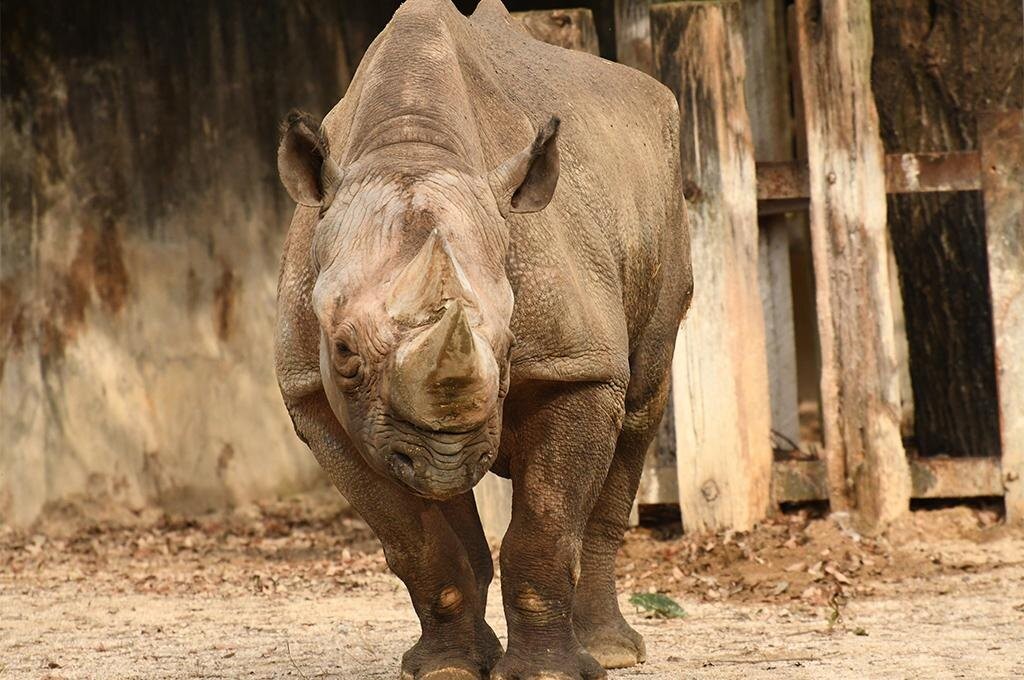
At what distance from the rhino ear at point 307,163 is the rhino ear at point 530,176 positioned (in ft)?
1.46

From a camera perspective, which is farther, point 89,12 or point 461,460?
point 89,12

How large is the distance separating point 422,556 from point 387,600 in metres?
2.82

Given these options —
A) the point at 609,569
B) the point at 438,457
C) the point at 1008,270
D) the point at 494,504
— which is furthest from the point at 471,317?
the point at 1008,270

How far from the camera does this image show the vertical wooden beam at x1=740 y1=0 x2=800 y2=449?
9.30 meters

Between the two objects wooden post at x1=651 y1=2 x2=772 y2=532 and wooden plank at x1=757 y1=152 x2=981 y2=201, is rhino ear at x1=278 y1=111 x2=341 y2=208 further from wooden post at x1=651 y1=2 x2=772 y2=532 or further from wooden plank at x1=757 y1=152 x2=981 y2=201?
wooden plank at x1=757 y1=152 x2=981 y2=201

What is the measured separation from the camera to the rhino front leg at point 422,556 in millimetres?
5215

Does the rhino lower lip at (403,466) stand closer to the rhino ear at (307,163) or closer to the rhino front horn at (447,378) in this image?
the rhino front horn at (447,378)

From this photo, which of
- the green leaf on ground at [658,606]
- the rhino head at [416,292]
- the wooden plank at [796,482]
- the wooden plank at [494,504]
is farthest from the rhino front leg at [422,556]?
the wooden plank at [796,482]

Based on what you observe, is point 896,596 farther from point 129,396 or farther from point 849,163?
point 129,396

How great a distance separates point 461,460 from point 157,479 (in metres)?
6.53

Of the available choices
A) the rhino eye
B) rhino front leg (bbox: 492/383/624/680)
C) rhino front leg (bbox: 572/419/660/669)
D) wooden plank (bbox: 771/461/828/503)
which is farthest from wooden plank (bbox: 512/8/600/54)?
the rhino eye

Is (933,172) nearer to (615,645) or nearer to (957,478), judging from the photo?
(957,478)

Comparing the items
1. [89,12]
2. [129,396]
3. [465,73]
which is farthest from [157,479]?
[465,73]

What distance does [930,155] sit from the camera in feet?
28.5
